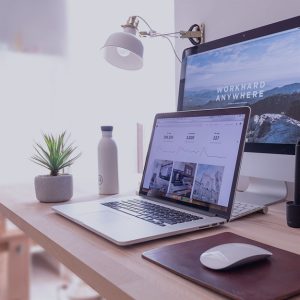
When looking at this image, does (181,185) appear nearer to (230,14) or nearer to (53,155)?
(53,155)

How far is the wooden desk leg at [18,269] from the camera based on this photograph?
1.83 m

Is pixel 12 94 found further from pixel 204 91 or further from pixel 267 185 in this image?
pixel 267 185

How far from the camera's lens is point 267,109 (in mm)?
868

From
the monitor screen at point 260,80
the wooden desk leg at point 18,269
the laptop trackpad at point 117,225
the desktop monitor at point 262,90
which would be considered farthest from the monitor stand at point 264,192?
the wooden desk leg at point 18,269

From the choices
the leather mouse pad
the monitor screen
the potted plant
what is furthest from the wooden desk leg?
the leather mouse pad

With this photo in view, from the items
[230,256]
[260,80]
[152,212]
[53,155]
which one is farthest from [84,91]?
[230,256]

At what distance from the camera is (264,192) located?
96 cm

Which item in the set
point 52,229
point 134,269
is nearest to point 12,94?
point 52,229

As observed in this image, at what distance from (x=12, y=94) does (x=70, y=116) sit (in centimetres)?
36

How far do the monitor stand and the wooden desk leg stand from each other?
1314mm

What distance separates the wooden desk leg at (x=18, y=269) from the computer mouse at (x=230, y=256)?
62.8 inches

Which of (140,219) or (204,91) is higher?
(204,91)

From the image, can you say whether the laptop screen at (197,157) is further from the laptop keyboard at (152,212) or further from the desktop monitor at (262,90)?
the desktop monitor at (262,90)

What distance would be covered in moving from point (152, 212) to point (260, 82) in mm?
425
